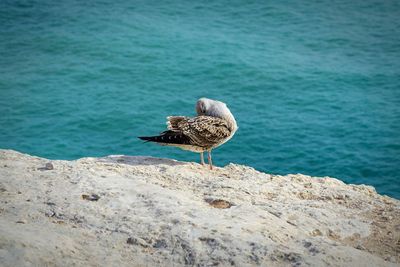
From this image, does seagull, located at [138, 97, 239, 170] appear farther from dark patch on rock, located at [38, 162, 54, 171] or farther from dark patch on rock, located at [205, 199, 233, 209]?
dark patch on rock, located at [205, 199, 233, 209]

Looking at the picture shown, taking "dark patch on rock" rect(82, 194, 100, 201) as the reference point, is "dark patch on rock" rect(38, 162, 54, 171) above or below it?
below

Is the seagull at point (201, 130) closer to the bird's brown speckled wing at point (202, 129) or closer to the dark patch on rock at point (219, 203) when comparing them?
the bird's brown speckled wing at point (202, 129)

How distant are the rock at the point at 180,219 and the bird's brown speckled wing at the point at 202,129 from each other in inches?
44.1

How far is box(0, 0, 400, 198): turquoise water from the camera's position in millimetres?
22453

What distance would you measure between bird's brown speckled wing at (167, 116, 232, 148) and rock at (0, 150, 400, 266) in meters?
1.12

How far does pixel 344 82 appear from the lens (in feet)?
89.4

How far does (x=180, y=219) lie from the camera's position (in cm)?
804

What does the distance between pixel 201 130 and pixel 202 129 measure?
0.03m

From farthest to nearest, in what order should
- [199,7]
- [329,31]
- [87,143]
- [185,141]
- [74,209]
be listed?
[199,7]
[329,31]
[87,143]
[185,141]
[74,209]

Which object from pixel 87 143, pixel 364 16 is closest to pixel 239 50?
pixel 364 16

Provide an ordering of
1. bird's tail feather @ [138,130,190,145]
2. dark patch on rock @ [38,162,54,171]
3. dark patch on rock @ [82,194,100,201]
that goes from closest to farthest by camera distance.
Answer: dark patch on rock @ [82,194,100,201]
dark patch on rock @ [38,162,54,171]
bird's tail feather @ [138,130,190,145]

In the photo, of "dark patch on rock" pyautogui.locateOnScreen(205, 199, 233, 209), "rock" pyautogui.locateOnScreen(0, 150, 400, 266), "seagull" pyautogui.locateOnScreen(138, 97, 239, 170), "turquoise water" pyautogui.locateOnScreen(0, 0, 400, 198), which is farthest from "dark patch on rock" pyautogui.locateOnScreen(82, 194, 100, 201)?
"turquoise water" pyautogui.locateOnScreen(0, 0, 400, 198)

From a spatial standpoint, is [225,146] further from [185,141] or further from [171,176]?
[171,176]

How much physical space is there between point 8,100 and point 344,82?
1480 cm
